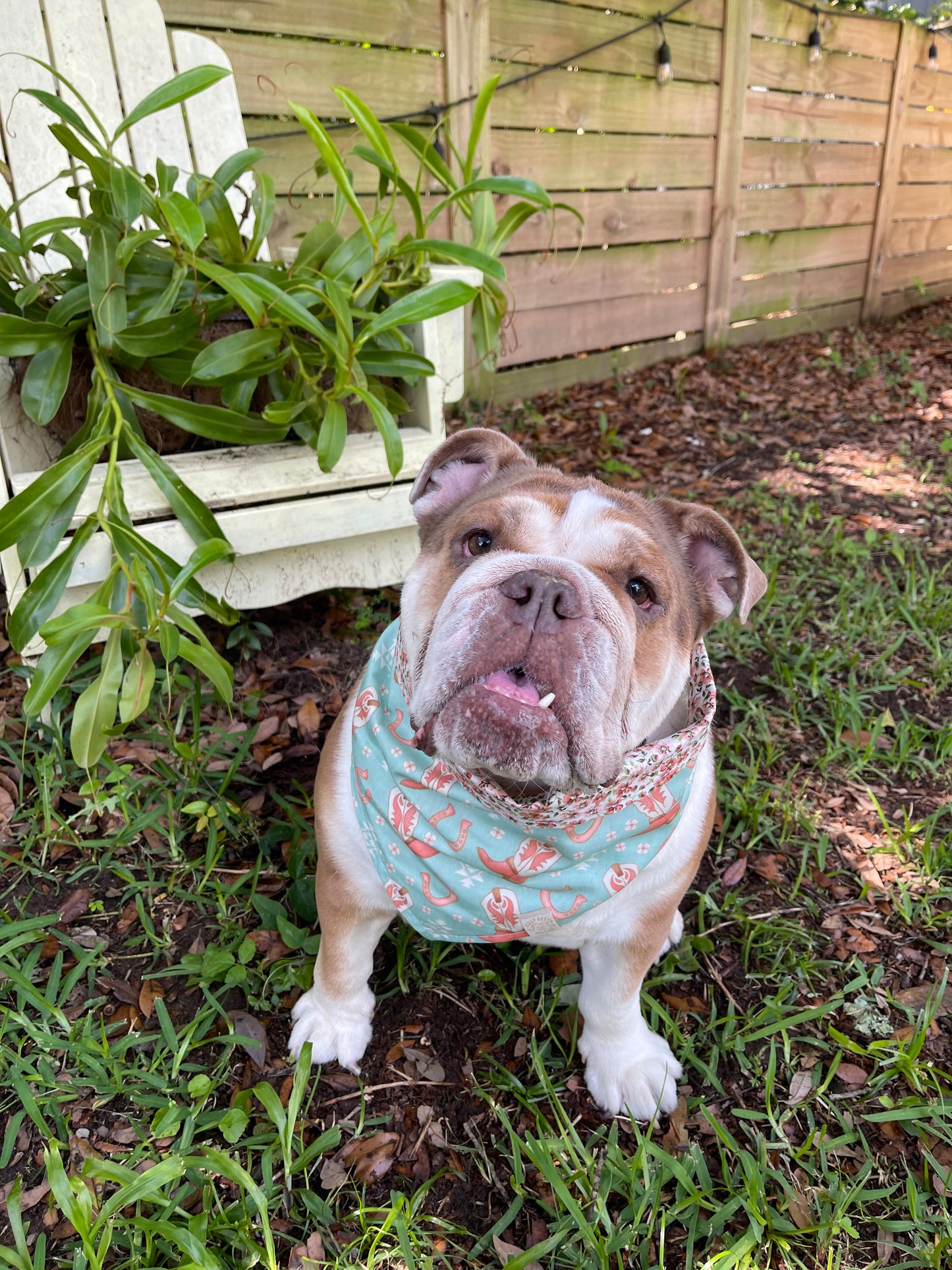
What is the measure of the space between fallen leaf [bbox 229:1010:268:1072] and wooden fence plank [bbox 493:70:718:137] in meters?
5.29

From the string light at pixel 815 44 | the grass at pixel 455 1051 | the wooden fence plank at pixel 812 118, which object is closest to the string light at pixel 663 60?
the wooden fence plank at pixel 812 118

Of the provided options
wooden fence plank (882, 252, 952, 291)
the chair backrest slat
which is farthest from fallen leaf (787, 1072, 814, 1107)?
wooden fence plank (882, 252, 952, 291)

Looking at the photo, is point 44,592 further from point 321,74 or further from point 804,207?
point 804,207

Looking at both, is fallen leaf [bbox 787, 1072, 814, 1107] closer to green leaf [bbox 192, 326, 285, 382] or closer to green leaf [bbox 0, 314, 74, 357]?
green leaf [bbox 192, 326, 285, 382]

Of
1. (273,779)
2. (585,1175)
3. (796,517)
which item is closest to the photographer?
(585,1175)

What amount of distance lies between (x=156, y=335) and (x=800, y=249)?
24.6ft

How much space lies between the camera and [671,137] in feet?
21.6

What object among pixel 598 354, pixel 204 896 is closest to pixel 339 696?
pixel 204 896

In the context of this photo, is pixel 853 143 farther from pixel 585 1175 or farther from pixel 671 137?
pixel 585 1175

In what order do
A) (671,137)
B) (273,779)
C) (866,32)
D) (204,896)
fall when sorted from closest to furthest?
(204,896) → (273,779) → (671,137) → (866,32)

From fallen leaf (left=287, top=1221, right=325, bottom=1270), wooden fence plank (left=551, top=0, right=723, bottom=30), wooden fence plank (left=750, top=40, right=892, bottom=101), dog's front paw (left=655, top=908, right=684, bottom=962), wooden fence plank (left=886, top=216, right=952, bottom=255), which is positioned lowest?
dog's front paw (left=655, top=908, right=684, bottom=962)

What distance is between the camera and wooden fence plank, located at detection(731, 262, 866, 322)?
783cm

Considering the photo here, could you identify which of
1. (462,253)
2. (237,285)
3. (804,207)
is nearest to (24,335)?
(237,285)

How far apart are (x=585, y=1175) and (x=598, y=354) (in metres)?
5.89
